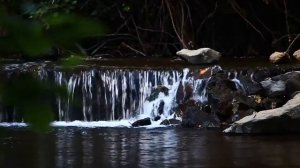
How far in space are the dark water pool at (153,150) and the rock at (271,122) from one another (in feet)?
0.75

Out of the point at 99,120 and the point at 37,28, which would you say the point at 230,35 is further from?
the point at 37,28

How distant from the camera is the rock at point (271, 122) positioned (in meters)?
8.70

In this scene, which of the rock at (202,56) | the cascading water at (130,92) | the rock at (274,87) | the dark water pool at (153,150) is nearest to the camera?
the dark water pool at (153,150)

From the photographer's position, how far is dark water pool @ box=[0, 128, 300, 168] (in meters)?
6.68

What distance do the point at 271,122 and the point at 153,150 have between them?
2.04 meters

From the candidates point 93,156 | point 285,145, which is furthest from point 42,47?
point 285,145

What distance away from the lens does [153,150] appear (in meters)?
7.38

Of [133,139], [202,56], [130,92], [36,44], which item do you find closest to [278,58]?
[202,56]

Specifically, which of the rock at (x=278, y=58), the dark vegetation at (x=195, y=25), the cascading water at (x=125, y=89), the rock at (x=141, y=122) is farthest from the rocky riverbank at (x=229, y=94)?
the dark vegetation at (x=195, y=25)

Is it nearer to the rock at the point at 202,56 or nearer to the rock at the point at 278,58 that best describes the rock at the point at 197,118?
the rock at the point at 202,56

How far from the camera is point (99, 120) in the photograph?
10.7m

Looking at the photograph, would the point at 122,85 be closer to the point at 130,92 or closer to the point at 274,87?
the point at 130,92

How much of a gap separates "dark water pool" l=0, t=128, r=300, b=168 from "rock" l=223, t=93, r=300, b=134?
230 millimetres

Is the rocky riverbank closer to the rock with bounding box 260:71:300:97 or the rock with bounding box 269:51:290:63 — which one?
the rock with bounding box 260:71:300:97
